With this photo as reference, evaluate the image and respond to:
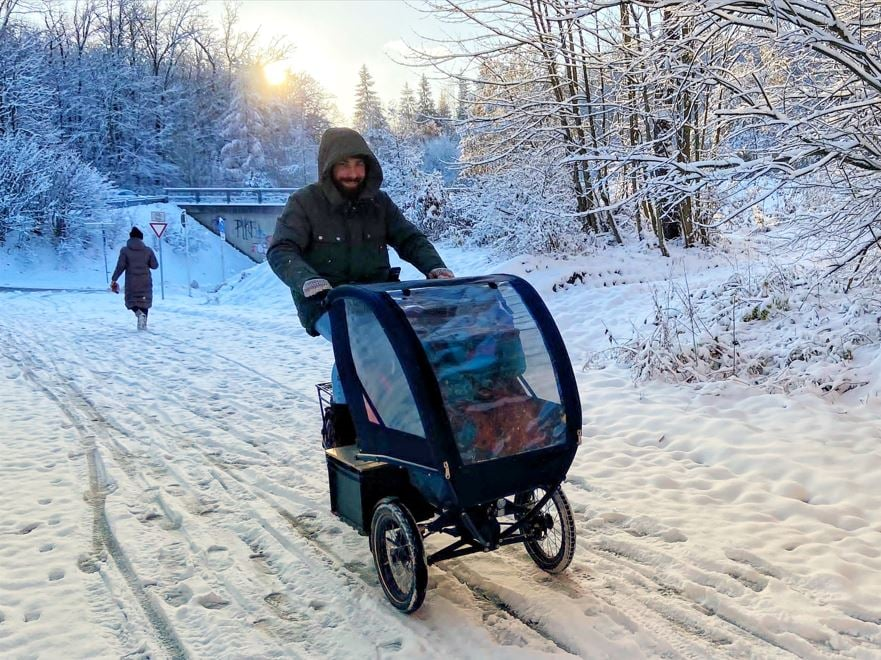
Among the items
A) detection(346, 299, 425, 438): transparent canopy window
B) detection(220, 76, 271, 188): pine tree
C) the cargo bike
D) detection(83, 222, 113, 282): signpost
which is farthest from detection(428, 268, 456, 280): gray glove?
detection(220, 76, 271, 188): pine tree

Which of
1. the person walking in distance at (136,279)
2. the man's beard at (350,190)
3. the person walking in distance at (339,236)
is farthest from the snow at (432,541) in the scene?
the person walking in distance at (136,279)

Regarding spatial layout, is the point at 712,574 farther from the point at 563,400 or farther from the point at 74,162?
the point at 74,162

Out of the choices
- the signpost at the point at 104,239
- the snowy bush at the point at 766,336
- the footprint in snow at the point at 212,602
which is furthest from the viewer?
the signpost at the point at 104,239

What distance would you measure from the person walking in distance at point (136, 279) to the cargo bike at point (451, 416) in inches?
430

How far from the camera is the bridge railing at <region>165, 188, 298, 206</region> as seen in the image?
35.0 meters

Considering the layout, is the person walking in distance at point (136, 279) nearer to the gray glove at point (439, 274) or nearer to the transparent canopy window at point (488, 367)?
the gray glove at point (439, 274)

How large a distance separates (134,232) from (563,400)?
12.6m

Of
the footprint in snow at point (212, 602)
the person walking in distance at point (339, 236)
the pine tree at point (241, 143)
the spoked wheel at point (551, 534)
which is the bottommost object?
the footprint in snow at point (212, 602)

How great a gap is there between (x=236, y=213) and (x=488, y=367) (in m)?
34.0

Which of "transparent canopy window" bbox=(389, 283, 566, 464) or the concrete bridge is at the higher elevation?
the concrete bridge

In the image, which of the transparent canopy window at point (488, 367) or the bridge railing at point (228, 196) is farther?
the bridge railing at point (228, 196)

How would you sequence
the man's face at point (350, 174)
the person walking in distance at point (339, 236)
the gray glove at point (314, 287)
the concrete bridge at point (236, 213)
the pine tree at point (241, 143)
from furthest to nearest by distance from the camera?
the pine tree at point (241, 143), the concrete bridge at point (236, 213), the man's face at point (350, 174), the person walking in distance at point (339, 236), the gray glove at point (314, 287)

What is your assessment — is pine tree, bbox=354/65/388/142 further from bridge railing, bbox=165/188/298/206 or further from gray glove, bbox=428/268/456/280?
gray glove, bbox=428/268/456/280

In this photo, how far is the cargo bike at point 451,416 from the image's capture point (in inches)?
113
